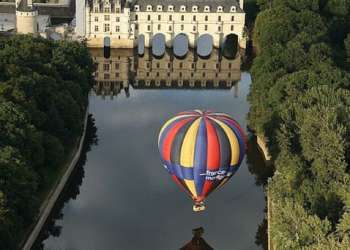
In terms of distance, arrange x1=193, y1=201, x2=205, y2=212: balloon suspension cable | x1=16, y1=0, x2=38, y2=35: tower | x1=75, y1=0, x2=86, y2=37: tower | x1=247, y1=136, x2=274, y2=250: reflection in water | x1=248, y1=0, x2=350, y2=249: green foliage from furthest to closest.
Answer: x1=75, y1=0, x2=86, y2=37: tower, x1=16, y1=0, x2=38, y2=35: tower, x1=247, y1=136, x2=274, y2=250: reflection in water, x1=193, y1=201, x2=205, y2=212: balloon suspension cable, x1=248, y1=0, x2=350, y2=249: green foliage

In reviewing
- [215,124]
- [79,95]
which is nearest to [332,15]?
[79,95]

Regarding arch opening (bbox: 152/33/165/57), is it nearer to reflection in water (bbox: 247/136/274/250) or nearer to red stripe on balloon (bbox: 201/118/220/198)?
reflection in water (bbox: 247/136/274/250)

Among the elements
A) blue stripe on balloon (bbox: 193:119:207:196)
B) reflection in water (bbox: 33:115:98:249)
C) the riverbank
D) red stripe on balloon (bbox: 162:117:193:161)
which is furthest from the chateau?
blue stripe on balloon (bbox: 193:119:207:196)

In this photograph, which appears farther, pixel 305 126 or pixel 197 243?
pixel 305 126

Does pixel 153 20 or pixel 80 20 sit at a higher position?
pixel 153 20

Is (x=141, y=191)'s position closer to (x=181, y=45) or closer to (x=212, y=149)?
(x=212, y=149)

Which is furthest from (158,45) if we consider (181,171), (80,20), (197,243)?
(197,243)

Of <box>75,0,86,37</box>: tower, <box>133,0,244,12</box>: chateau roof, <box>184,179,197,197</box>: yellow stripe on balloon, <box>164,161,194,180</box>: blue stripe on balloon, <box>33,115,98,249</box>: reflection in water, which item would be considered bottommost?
<box>33,115,98,249</box>: reflection in water
